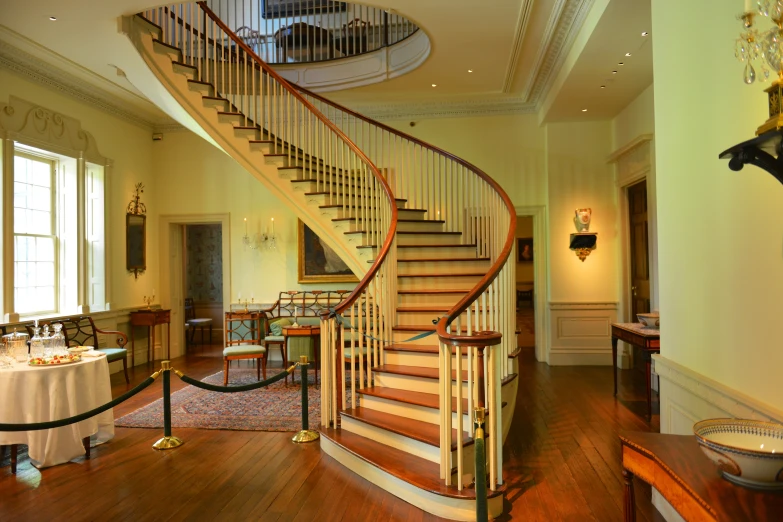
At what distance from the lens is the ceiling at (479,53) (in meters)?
4.93

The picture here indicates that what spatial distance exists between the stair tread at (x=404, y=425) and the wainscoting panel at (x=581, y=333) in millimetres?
4394

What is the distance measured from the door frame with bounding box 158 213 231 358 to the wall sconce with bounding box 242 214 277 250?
348mm

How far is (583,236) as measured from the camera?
7.42 meters

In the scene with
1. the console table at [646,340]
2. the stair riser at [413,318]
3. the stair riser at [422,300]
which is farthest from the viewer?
the stair riser at [422,300]

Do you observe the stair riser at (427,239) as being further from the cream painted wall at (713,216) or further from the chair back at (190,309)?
the chair back at (190,309)

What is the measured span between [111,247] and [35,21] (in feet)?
11.4

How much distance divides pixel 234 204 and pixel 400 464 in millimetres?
6490

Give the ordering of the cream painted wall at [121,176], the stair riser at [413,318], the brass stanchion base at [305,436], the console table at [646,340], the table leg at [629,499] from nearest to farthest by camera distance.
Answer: the table leg at [629,499]
the brass stanchion base at [305,436]
the console table at [646,340]
the stair riser at [413,318]
the cream painted wall at [121,176]

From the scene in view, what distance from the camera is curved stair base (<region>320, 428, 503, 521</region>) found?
3.02 metres

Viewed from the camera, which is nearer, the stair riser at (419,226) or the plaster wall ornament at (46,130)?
the plaster wall ornament at (46,130)

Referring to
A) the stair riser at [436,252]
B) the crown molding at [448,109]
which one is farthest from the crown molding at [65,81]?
the stair riser at [436,252]

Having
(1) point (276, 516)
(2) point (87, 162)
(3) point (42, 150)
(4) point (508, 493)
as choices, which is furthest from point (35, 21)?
(4) point (508, 493)

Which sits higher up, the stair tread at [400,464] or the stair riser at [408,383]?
the stair riser at [408,383]

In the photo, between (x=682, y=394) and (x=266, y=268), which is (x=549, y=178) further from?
(x=682, y=394)
